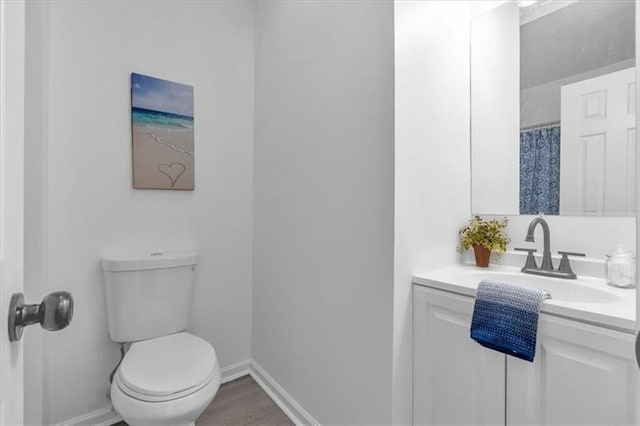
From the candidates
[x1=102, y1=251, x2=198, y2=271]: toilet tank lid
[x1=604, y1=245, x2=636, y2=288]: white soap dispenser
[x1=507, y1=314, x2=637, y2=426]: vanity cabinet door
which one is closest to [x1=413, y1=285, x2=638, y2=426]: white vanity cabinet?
[x1=507, y1=314, x2=637, y2=426]: vanity cabinet door

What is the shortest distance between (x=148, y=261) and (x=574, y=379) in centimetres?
168

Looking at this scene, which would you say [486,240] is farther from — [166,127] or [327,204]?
[166,127]

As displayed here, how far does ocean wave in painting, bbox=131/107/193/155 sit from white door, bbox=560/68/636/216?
1828mm

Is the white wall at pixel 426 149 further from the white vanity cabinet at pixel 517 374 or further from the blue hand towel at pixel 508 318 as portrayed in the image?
the blue hand towel at pixel 508 318

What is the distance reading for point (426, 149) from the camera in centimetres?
130

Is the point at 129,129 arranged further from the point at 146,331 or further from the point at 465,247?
the point at 465,247

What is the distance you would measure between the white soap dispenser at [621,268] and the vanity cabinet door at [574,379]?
389 mm

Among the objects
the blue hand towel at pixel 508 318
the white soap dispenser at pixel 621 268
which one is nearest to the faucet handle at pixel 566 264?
the white soap dispenser at pixel 621 268

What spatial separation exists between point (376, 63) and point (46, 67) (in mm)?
1462

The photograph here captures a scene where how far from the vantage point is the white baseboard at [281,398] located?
5.17 ft

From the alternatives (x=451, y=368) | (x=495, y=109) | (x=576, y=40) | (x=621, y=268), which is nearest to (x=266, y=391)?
(x=451, y=368)

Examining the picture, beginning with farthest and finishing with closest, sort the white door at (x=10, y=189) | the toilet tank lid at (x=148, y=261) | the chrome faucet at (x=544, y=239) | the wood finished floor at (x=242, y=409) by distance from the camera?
1. the wood finished floor at (x=242, y=409)
2. the toilet tank lid at (x=148, y=261)
3. the chrome faucet at (x=544, y=239)
4. the white door at (x=10, y=189)

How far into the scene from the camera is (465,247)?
1.47 meters

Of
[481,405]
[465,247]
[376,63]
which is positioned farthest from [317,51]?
[481,405]
